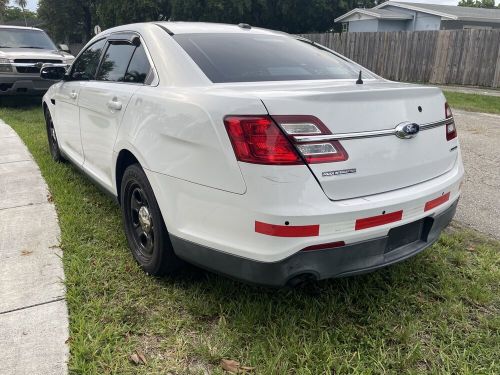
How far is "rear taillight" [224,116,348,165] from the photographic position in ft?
7.01

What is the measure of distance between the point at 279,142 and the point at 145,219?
1.31 meters

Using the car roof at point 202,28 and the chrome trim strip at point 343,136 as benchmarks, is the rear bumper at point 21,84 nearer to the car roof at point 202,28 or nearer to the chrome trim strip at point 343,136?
the car roof at point 202,28

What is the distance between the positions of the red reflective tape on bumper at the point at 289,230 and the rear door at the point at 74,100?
2718 mm

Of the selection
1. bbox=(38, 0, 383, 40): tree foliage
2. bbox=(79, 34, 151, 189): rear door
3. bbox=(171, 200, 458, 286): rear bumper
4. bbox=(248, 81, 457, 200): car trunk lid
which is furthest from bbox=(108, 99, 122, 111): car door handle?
bbox=(38, 0, 383, 40): tree foliage

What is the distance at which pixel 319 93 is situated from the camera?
227 centimetres

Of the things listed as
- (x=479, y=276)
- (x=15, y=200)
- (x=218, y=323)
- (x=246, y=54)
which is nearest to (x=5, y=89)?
(x=15, y=200)

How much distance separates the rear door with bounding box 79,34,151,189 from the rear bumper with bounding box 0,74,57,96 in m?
6.80

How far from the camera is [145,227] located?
3084 mm

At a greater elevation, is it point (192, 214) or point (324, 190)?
point (324, 190)

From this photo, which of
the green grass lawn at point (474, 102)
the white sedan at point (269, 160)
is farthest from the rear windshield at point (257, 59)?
the green grass lawn at point (474, 102)

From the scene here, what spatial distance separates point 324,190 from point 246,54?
1.31 metres

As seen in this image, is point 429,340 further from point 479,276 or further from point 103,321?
Answer: point 103,321

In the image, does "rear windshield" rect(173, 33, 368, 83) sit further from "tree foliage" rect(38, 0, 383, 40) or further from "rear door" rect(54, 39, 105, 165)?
"tree foliage" rect(38, 0, 383, 40)

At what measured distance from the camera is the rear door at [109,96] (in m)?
3.22
